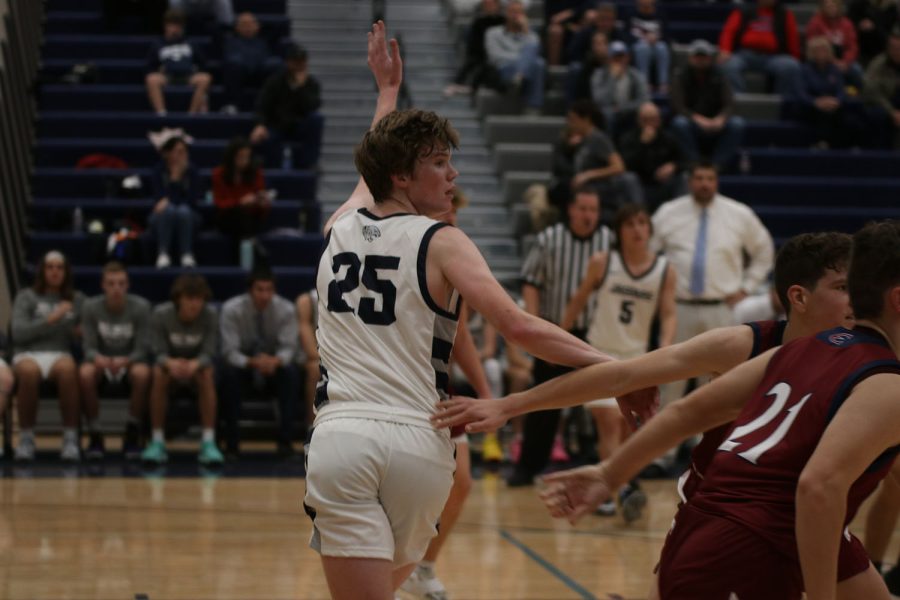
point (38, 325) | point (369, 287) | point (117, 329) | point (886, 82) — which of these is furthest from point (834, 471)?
point (886, 82)

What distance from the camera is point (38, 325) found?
1002cm

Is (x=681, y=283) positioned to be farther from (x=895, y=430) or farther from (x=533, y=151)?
(x=895, y=430)

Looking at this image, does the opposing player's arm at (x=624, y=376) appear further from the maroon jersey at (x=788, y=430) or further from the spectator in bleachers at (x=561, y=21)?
the spectator in bleachers at (x=561, y=21)

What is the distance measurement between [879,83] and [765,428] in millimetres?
11494

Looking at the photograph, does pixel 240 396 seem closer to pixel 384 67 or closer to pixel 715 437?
pixel 384 67

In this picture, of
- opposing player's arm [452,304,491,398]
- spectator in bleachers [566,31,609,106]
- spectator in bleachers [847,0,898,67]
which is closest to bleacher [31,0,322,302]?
spectator in bleachers [566,31,609,106]

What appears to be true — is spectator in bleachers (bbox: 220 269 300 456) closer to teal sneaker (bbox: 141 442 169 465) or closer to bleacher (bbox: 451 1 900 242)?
teal sneaker (bbox: 141 442 169 465)

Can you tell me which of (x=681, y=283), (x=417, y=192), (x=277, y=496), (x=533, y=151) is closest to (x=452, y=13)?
(x=533, y=151)

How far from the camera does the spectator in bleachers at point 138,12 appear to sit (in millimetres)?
14266

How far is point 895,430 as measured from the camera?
9.11 feet

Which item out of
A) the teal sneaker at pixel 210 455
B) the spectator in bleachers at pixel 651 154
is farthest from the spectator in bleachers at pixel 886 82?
the teal sneaker at pixel 210 455

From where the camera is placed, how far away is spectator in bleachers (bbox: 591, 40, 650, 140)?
12852 millimetres

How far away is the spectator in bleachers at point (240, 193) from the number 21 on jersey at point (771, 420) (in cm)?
896

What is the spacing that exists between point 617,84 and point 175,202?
4394 mm
